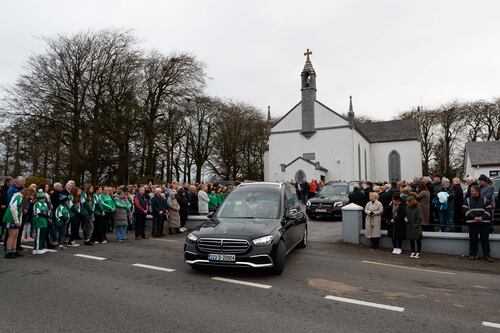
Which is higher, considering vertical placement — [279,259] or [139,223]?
[139,223]

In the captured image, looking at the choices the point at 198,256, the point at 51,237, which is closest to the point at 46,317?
the point at 198,256

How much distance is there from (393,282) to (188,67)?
94.5 feet

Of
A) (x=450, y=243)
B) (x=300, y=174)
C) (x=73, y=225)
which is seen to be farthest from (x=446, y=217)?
(x=300, y=174)

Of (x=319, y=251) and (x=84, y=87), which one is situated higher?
(x=84, y=87)

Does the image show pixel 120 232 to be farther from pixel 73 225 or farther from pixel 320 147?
pixel 320 147

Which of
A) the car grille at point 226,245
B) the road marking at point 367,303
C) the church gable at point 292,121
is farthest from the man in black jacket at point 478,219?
the church gable at point 292,121

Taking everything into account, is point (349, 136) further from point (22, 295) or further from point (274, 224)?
point (22, 295)

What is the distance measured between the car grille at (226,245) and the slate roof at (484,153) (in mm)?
38339

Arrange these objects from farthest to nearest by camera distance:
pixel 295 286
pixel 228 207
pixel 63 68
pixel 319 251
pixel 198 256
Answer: pixel 63 68 < pixel 319 251 < pixel 228 207 < pixel 198 256 < pixel 295 286

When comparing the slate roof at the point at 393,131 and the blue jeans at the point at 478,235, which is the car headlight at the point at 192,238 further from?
the slate roof at the point at 393,131

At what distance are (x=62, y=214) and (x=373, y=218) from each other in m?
8.69

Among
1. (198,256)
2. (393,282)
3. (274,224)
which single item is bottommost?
(393,282)

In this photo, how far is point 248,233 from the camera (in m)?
7.03

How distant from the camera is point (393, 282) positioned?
7262 millimetres
